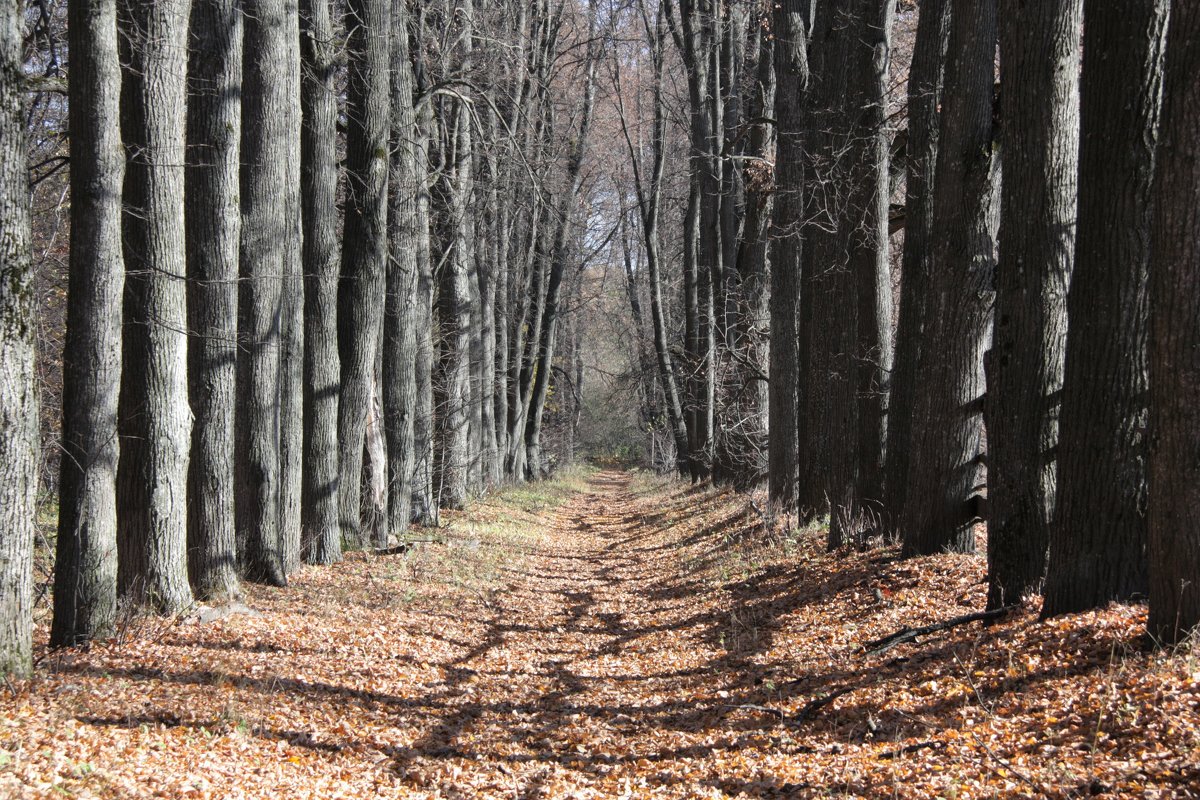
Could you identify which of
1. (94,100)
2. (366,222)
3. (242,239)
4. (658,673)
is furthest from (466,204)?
(658,673)

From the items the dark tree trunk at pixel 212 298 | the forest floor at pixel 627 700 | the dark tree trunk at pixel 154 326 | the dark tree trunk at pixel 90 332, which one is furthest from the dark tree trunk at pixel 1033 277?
the dark tree trunk at pixel 212 298

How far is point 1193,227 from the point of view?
4.69m

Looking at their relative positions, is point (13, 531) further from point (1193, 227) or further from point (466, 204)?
point (466, 204)

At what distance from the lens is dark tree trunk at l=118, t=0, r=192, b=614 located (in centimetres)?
768

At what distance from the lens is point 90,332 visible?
697 cm

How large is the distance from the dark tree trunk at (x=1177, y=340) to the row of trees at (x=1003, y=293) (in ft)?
0.04

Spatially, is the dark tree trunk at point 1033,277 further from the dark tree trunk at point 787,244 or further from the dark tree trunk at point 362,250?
the dark tree trunk at point 362,250

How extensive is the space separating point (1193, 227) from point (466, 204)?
1428cm

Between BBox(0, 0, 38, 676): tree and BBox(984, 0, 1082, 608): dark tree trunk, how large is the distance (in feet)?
21.7

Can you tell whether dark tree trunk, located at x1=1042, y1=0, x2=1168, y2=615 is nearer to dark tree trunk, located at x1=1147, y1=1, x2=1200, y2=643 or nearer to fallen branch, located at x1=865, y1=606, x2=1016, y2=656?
dark tree trunk, located at x1=1147, y1=1, x2=1200, y2=643

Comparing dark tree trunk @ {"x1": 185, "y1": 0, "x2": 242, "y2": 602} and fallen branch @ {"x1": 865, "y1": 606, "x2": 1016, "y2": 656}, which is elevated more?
dark tree trunk @ {"x1": 185, "y1": 0, "x2": 242, "y2": 602}

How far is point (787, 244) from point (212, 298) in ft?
28.0

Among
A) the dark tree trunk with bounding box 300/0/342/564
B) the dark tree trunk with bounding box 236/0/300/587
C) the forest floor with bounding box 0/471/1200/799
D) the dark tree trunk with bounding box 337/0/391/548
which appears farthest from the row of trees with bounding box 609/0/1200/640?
the dark tree trunk with bounding box 236/0/300/587

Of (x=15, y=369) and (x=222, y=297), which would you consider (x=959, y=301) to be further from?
(x=15, y=369)
